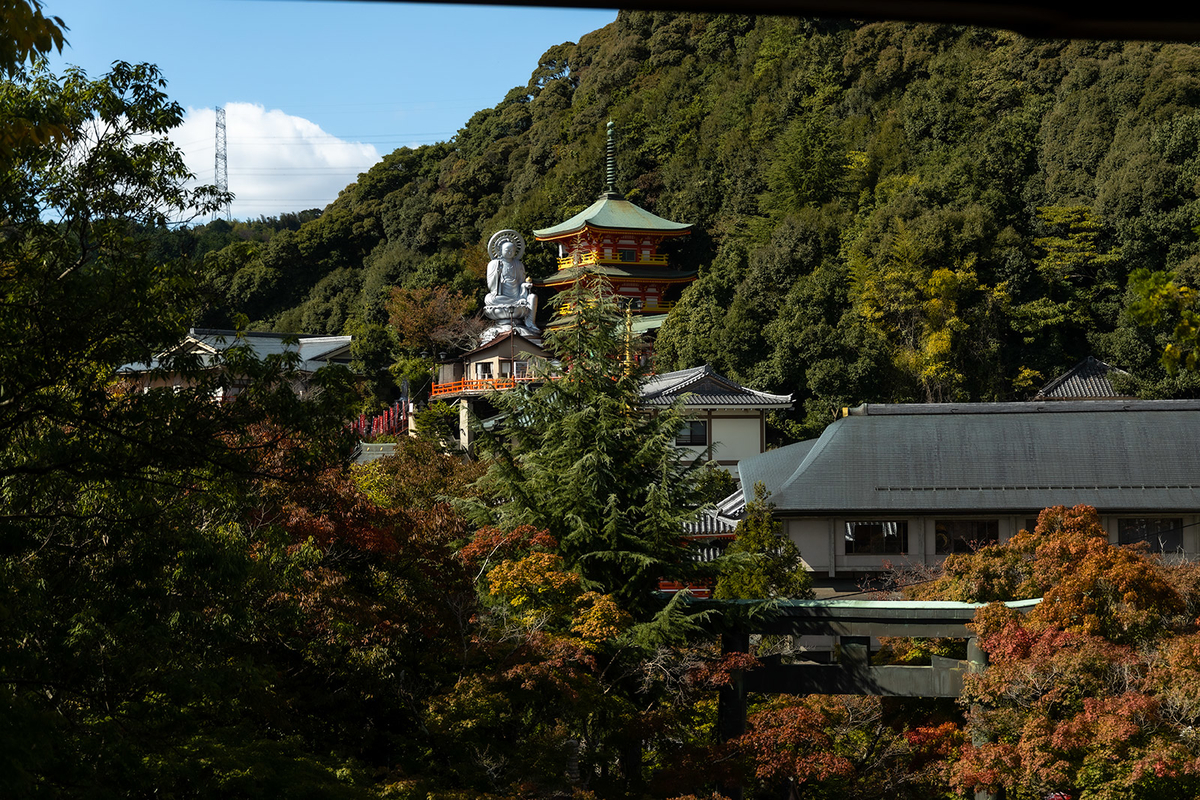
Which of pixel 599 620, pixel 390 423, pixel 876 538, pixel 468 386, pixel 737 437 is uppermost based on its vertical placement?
pixel 468 386

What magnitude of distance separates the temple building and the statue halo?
9.91 ft

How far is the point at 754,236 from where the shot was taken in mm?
46000

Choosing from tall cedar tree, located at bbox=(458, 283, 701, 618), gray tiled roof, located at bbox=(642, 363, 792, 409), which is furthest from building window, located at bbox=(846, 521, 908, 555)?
tall cedar tree, located at bbox=(458, 283, 701, 618)

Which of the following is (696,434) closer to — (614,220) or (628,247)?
(614,220)

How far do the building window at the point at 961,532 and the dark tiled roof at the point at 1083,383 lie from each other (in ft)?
40.7

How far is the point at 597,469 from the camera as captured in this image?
524 inches

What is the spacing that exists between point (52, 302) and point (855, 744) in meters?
10.5

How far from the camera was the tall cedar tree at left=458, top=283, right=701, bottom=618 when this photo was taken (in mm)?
13141

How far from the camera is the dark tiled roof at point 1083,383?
34.4 meters

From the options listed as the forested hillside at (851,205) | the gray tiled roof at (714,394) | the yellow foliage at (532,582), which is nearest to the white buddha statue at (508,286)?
the forested hillside at (851,205)

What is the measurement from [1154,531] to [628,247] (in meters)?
31.4

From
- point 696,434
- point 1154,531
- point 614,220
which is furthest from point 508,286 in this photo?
point 1154,531

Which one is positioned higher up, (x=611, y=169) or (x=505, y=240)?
(x=611, y=169)

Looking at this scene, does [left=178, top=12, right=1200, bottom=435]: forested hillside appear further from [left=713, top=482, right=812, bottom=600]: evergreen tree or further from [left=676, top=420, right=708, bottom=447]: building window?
[left=713, top=482, right=812, bottom=600]: evergreen tree
